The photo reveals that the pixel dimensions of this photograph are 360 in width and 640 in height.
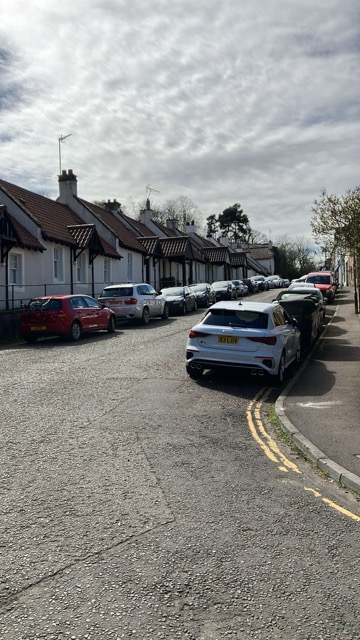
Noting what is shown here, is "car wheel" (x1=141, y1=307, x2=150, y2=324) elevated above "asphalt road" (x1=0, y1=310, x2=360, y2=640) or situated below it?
above

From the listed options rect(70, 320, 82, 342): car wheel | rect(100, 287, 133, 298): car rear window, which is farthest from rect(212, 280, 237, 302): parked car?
rect(70, 320, 82, 342): car wheel

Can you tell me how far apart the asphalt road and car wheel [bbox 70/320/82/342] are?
881 centimetres

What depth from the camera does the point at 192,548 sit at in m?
4.05

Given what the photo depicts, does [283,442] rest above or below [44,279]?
below

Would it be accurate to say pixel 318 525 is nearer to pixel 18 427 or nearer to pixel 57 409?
pixel 18 427

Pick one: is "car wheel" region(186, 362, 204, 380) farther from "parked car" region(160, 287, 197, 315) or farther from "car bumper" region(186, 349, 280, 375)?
"parked car" region(160, 287, 197, 315)

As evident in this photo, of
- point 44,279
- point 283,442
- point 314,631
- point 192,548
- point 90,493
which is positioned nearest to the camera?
point 314,631

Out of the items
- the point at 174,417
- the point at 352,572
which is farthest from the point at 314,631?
the point at 174,417

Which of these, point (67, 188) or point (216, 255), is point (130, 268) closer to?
point (67, 188)

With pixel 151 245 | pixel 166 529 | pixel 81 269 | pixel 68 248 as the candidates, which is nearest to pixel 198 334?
pixel 166 529

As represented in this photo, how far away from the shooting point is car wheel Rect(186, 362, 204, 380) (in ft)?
35.9

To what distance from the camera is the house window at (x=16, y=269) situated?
22.5 metres

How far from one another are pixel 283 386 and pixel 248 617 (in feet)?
25.6

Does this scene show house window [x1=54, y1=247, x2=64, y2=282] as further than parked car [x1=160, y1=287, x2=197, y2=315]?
No
